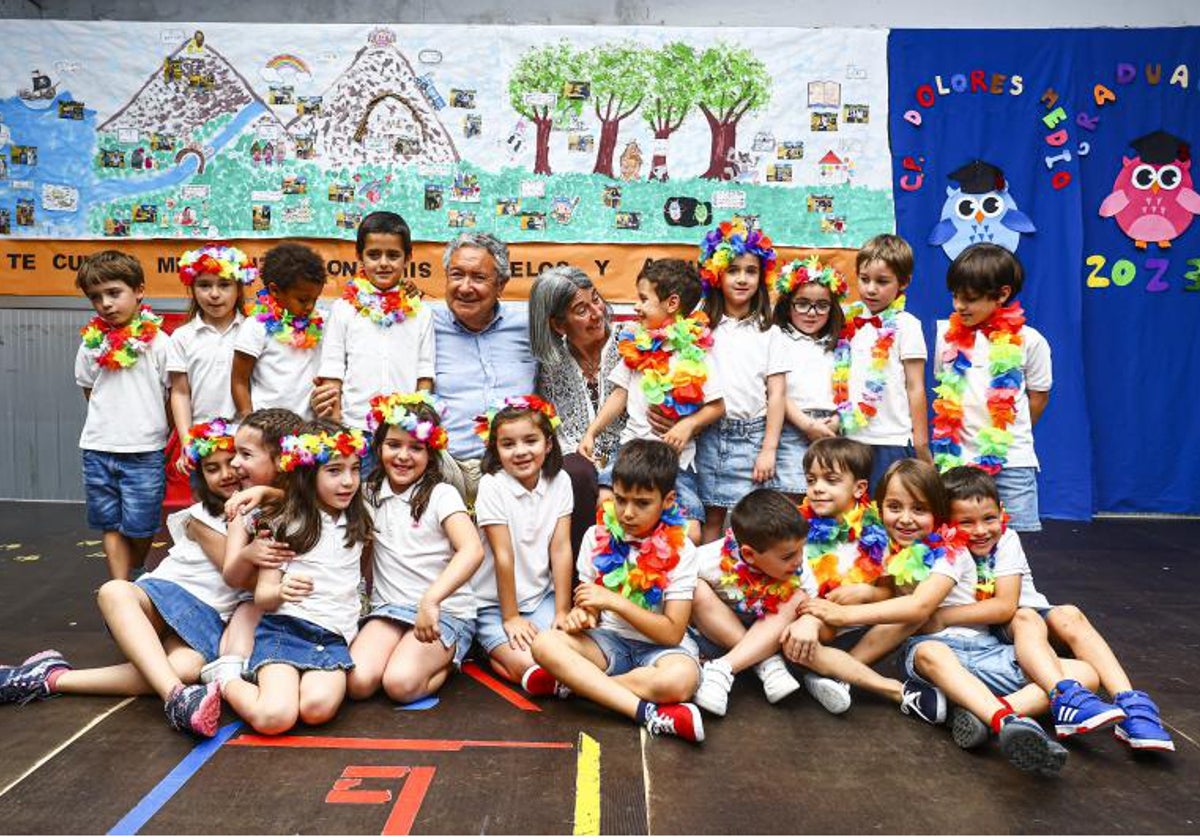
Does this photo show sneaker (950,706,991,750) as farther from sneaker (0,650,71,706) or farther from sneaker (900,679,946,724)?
sneaker (0,650,71,706)

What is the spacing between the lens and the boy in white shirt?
3.72m

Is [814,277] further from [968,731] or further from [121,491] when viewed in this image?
[121,491]

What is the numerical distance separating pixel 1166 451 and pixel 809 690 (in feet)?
13.8

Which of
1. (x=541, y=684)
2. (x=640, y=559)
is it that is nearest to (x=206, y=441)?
(x=541, y=684)

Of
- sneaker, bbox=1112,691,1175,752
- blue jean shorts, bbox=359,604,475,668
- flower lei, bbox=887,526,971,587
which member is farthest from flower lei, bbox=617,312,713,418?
sneaker, bbox=1112,691,1175,752

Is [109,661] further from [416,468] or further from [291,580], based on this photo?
[416,468]

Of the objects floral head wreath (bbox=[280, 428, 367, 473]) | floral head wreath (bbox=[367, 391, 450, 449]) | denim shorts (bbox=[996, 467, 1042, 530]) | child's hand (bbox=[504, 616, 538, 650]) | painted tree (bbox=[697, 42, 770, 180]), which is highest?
painted tree (bbox=[697, 42, 770, 180])

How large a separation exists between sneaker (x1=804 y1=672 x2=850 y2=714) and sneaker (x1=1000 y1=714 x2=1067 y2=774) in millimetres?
526

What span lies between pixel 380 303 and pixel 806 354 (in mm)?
1684

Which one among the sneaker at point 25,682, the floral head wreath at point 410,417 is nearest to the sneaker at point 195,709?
the sneaker at point 25,682

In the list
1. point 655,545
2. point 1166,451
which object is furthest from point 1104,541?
point 655,545

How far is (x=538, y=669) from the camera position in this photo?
2.92 meters

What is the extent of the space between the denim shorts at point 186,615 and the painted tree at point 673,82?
408 cm

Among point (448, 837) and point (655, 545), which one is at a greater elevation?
point (655, 545)
